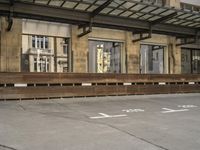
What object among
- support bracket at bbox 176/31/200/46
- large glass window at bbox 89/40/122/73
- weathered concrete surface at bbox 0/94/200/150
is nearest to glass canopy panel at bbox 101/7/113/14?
large glass window at bbox 89/40/122/73

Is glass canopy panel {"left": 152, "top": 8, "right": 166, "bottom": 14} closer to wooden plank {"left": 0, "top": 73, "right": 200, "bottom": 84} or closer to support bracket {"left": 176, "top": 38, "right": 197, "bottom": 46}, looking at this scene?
wooden plank {"left": 0, "top": 73, "right": 200, "bottom": 84}

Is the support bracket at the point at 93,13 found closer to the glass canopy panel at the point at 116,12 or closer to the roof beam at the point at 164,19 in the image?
the glass canopy panel at the point at 116,12

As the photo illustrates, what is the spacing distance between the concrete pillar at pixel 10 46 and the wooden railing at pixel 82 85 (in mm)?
3182

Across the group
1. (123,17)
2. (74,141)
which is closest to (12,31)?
(123,17)

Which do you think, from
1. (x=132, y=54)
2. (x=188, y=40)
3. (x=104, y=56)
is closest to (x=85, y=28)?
(x=104, y=56)

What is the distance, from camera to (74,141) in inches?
301

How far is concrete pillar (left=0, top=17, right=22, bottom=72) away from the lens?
18.8 meters

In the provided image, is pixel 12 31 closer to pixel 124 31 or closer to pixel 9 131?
pixel 124 31

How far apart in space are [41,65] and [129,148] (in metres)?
15.9

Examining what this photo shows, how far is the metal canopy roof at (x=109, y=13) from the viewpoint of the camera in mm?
17172

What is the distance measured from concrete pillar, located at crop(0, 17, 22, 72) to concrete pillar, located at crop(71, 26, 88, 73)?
367 centimetres

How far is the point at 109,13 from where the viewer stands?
19.6 metres

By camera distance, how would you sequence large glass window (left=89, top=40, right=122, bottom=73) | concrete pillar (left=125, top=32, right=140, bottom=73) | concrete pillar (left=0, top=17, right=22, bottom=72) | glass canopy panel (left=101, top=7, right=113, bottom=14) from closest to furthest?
1. concrete pillar (left=0, top=17, right=22, bottom=72)
2. glass canopy panel (left=101, top=7, right=113, bottom=14)
3. large glass window (left=89, top=40, right=122, bottom=73)
4. concrete pillar (left=125, top=32, right=140, bottom=73)

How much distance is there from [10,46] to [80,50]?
4.73 meters
